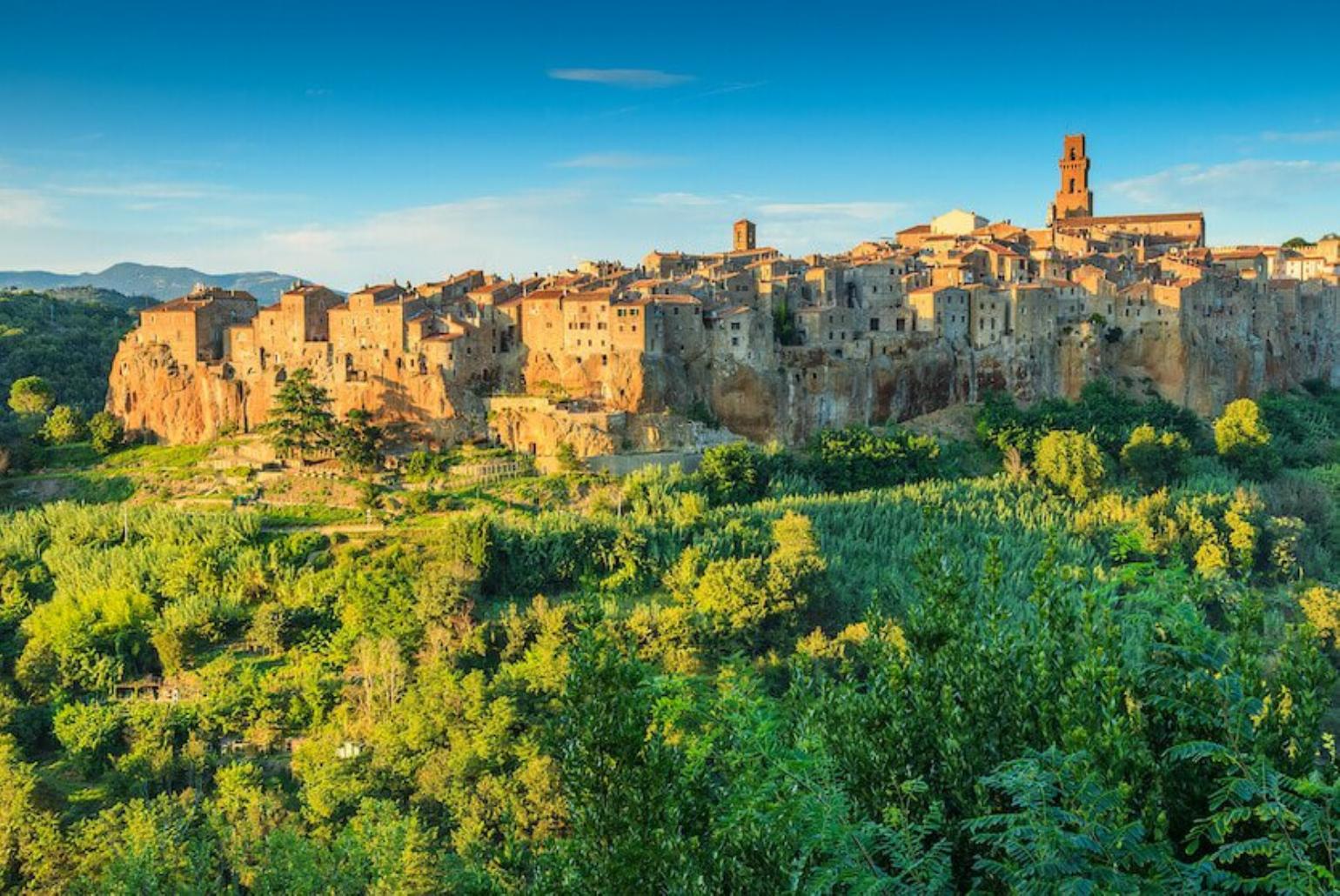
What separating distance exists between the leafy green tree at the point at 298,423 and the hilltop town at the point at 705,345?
1192mm

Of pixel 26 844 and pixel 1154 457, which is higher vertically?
pixel 1154 457

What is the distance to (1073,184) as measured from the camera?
7462 centimetres

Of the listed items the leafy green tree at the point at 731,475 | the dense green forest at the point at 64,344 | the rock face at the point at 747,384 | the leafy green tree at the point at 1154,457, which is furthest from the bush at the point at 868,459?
the dense green forest at the point at 64,344

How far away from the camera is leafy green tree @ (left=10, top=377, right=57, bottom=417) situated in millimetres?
51406

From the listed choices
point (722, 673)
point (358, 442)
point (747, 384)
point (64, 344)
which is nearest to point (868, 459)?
point (747, 384)

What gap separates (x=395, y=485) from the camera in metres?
40.0

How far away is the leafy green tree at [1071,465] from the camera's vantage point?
41.8m

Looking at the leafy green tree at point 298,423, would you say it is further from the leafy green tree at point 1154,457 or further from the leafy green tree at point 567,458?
the leafy green tree at point 1154,457

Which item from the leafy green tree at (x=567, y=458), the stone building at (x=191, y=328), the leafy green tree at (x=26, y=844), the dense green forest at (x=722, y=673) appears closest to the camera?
the dense green forest at (x=722, y=673)

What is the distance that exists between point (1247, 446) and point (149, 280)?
463 feet

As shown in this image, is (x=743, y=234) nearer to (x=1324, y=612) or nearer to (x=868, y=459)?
(x=868, y=459)

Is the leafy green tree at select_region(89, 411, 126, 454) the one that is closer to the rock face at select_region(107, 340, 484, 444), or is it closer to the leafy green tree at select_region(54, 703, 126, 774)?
the rock face at select_region(107, 340, 484, 444)

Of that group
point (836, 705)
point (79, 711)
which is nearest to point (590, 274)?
point (79, 711)

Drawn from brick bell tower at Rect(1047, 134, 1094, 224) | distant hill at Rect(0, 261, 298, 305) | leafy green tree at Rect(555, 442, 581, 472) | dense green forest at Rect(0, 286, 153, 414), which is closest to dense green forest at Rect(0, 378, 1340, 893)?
leafy green tree at Rect(555, 442, 581, 472)
